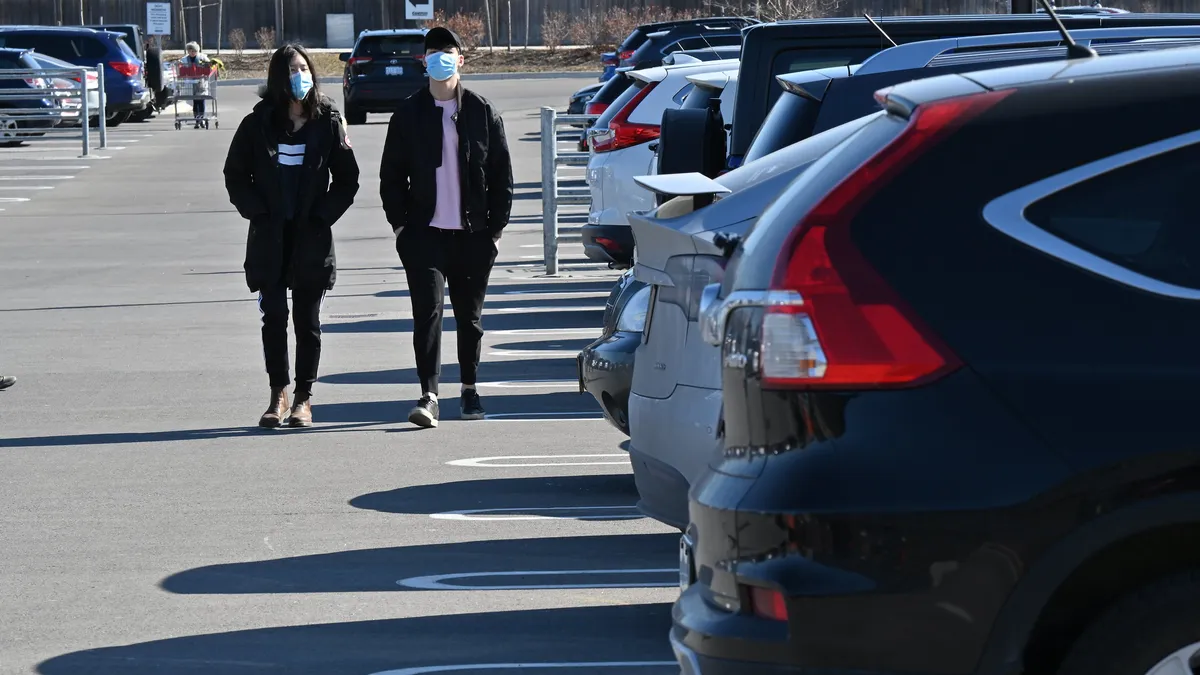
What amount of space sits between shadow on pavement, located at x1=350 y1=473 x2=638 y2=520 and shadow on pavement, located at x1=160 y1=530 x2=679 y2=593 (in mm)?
543

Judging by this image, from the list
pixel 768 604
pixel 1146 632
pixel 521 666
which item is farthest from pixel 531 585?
pixel 1146 632

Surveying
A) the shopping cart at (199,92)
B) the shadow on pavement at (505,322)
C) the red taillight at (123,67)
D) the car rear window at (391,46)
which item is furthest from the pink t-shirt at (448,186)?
→ the red taillight at (123,67)

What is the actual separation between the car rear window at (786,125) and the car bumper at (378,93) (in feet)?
105

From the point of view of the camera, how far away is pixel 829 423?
135 inches

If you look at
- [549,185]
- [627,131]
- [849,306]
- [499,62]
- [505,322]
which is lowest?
[505,322]

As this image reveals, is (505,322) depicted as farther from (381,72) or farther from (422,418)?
(381,72)

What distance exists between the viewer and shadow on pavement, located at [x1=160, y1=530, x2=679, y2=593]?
20.9 feet

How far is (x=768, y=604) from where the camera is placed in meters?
3.49

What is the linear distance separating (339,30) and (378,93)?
30565mm

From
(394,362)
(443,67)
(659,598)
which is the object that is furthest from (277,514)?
(394,362)

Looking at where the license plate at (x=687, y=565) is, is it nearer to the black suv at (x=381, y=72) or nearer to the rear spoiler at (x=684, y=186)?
the rear spoiler at (x=684, y=186)

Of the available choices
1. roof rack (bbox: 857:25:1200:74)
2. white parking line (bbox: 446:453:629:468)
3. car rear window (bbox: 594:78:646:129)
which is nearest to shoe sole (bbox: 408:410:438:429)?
white parking line (bbox: 446:453:629:468)

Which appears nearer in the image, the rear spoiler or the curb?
the rear spoiler

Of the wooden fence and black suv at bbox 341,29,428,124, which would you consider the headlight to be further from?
the wooden fence
